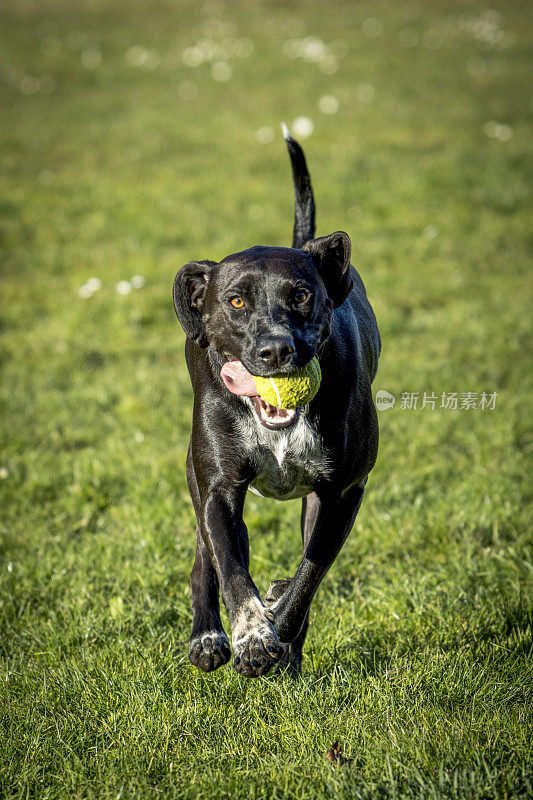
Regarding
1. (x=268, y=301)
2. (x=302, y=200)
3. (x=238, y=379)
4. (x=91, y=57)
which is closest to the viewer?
(x=268, y=301)

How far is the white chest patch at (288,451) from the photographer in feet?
9.62

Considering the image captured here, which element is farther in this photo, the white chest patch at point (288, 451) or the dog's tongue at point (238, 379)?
the white chest patch at point (288, 451)

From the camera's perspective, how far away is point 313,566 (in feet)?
10.00

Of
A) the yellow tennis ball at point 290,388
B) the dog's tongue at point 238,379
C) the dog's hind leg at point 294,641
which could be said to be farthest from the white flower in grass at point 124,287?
the yellow tennis ball at point 290,388

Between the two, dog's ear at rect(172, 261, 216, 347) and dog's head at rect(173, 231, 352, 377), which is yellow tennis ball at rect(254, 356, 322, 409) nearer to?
dog's head at rect(173, 231, 352, 377)

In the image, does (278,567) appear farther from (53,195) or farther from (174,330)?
(53,195)

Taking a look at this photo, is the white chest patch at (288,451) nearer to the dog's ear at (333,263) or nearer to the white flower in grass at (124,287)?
the dog's ear at (333,263)

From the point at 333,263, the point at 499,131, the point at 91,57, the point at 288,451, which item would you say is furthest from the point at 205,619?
the point at 91,57

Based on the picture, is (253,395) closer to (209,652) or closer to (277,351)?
(277,351)

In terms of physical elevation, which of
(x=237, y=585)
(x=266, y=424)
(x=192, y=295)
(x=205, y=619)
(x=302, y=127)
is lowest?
(x=205, y=619)

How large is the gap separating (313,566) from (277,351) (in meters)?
0.96

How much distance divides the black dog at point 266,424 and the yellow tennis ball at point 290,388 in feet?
0.16

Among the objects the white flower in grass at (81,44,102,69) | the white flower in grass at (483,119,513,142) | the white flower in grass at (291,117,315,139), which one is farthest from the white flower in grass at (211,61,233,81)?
the white flower in grass at (483,119,513,142)

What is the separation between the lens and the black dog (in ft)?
8.94
